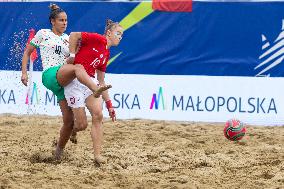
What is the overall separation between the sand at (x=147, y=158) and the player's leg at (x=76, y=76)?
863mm

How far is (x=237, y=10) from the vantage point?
11266 mm

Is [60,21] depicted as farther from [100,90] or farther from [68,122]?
[100,90]

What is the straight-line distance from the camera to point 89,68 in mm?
7016

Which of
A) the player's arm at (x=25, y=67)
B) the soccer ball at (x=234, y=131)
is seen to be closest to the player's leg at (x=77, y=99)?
the player's arm at (x=25, y=67)

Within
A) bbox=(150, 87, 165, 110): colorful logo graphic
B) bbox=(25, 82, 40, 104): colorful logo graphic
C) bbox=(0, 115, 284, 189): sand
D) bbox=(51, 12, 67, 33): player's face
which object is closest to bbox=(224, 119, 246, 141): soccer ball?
bbox=(0, 115, 284, 189): sand

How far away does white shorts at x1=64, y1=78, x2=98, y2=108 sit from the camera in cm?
698

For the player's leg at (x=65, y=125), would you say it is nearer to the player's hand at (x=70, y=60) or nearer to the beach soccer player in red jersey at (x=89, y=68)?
the beach soccer player in red jersey at (x=89, y=68)

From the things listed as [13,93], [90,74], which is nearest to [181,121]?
[13,93]

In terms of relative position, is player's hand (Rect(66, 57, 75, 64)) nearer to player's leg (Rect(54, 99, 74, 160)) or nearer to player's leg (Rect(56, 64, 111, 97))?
player's leg (Rect(56, 64, 111, 97))

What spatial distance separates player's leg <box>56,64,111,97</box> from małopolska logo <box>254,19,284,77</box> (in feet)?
16.8

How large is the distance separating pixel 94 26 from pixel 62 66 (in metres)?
5.11

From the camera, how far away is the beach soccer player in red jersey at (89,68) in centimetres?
688

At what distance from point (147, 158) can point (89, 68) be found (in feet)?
4.28

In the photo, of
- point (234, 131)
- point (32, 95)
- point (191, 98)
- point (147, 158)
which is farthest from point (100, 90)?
point (32, 95)
